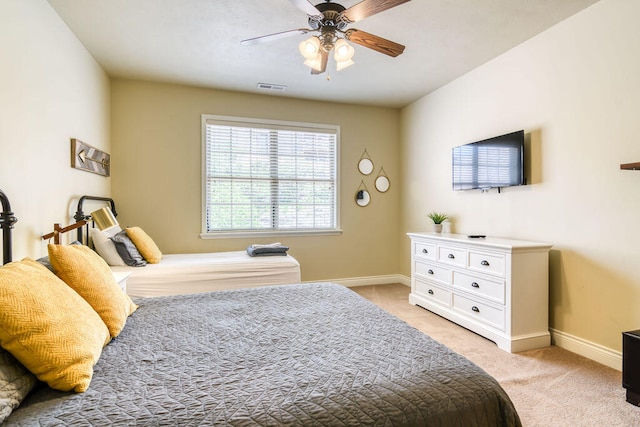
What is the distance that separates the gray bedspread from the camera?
902mm

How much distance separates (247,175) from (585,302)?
380 centimetres

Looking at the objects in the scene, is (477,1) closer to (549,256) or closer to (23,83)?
(549,256)

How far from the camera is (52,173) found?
2553mm

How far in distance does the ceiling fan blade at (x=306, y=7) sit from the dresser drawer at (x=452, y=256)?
2440 mm

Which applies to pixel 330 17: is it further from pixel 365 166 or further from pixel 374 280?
pixel 374 280

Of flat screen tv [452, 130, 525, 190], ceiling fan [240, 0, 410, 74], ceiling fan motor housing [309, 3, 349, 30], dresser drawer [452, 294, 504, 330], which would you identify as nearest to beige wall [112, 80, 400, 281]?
flat screen tv [452, 130, 525, 190]

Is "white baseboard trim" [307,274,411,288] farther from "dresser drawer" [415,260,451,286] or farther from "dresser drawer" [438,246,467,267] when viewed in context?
"dresser drawer" [438,246,467,267]

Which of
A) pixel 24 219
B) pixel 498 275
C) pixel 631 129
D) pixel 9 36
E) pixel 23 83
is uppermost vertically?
pixel 9 36

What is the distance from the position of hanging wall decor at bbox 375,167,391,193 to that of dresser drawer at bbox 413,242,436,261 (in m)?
1.34

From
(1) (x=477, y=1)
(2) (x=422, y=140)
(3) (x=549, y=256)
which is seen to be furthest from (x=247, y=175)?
(3) (x=549, y=256)

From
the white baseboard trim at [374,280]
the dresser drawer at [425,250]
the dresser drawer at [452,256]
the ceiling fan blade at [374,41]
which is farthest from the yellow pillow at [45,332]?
the white baseboard trim at [374,280]

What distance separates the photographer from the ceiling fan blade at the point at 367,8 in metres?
1.89

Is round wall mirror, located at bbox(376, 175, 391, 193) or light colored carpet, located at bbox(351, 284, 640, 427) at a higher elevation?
round wall mirror, located at bbox(376, 175, 391, 193)

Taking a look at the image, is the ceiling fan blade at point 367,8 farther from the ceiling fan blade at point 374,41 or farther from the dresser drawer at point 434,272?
the dresser drawer at point 434,272
